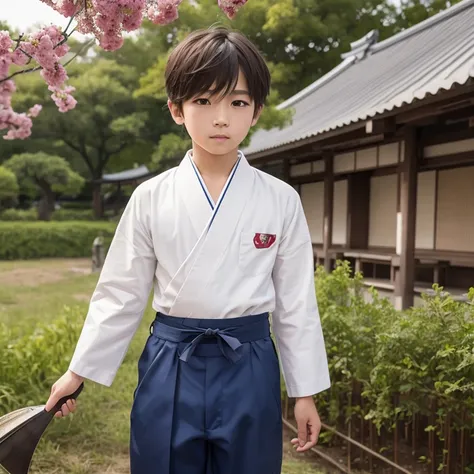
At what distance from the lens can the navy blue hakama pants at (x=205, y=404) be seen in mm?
1743

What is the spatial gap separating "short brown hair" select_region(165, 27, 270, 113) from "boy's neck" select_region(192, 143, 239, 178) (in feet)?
0.54

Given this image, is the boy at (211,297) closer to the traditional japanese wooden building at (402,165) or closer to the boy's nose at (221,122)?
the boy's nose at (221,122)

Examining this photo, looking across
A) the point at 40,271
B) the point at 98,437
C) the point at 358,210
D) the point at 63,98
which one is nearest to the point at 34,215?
the point at 40,271

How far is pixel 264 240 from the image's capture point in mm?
1846

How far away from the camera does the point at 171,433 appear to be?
1748mm

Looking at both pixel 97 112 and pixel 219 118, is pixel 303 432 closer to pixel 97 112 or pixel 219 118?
pixel 219 118

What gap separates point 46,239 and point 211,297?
22.3 m

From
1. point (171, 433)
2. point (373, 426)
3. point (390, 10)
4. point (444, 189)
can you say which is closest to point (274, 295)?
point (171, 433)

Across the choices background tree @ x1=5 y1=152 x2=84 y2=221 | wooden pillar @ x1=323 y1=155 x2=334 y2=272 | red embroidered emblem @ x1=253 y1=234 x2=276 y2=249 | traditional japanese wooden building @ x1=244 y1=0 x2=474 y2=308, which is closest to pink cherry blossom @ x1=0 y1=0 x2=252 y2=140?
red embroidered emblem @ x1=253 y1=234 x2=276 y2=249

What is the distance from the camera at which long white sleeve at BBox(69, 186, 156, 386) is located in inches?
72.2

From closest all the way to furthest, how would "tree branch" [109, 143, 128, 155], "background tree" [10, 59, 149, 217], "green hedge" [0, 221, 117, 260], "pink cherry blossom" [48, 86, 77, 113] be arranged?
"pink cherry blossom" [48, 86, 77, 113]
"green hedge" [0, 221, 117, 260]
"background tree" [10, 59, 149, 217]
"tree branch" [109, 143, 128, 155]

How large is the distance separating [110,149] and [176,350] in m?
24.5

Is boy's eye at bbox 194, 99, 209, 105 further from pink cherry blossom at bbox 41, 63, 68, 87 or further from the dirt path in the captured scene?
the dirt path

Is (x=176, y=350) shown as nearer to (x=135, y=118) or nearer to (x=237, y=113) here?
(x=237, y=113)
